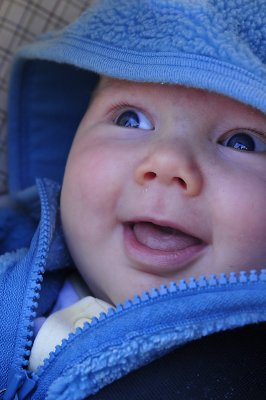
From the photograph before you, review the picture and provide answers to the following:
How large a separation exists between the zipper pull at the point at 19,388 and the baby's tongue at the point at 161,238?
24 centimetres

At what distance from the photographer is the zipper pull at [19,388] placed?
0.87 meters

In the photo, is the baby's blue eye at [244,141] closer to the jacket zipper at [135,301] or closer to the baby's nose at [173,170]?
the baby's nose at [173,170]

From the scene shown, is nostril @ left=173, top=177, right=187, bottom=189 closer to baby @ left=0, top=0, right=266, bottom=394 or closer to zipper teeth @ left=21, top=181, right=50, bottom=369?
baby @ left=0, top=0, right=266, bottom=394

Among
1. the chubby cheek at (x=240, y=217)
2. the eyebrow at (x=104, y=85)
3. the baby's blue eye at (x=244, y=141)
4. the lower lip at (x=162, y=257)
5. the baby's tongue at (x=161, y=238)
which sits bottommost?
the lower lip at (x=162, y=257)

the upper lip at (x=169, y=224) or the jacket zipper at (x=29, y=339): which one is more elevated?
the upper lip at (x=169, y=224)

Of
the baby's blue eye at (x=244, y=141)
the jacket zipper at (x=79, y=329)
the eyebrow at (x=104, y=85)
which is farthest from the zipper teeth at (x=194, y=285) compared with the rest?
the eyebrow at (x=104, y=85)

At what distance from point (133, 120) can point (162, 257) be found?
0.74 feet

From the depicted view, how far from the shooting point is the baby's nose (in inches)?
36.0

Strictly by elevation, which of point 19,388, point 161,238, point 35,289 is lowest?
point 19,388

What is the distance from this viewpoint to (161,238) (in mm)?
970

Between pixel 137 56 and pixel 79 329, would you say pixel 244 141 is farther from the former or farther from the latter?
pixel 79 329

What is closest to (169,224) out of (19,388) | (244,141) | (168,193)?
(168,193)

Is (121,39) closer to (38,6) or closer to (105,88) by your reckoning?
(105,88)

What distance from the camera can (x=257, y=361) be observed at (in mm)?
864
